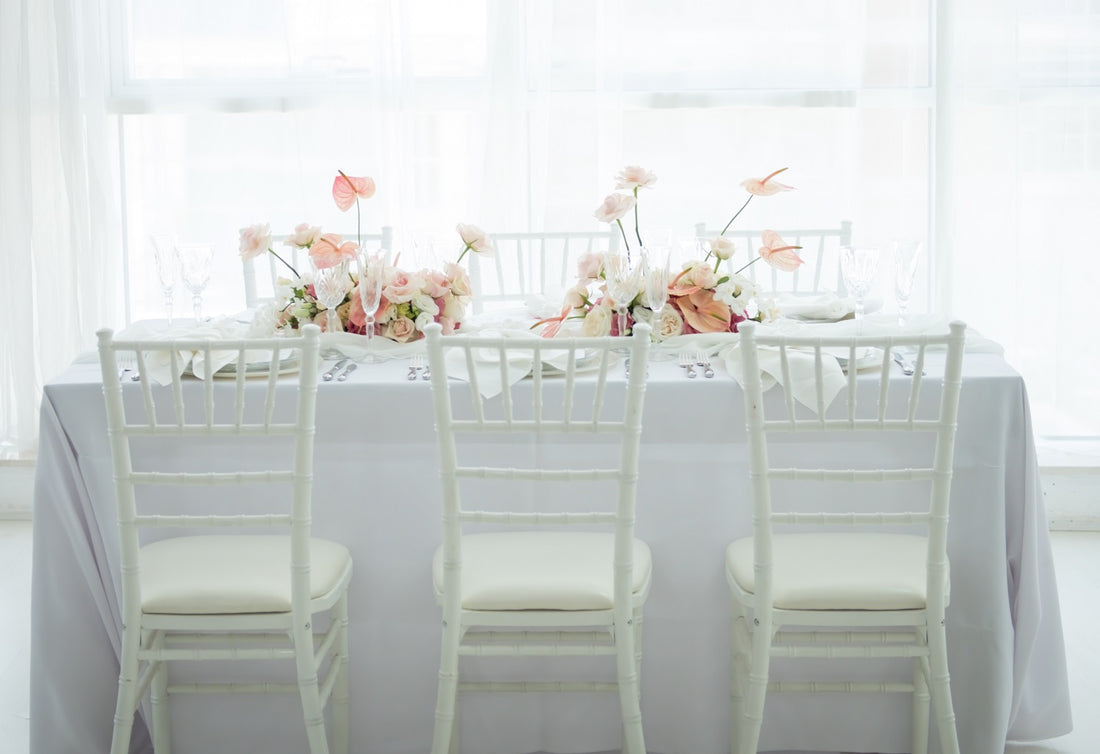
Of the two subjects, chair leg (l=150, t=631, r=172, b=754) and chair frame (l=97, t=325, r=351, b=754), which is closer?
chair frame (l=97, t=325, r=351, b=754)

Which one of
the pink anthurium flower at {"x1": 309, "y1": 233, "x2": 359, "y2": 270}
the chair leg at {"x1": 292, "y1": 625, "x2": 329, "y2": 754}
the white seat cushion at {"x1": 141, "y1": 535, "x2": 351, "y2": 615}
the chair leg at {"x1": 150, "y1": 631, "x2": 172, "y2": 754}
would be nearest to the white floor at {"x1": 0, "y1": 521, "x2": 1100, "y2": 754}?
the chair leg at {"x1": 150, "y1": 631, "x2": 172, "y2": 754}

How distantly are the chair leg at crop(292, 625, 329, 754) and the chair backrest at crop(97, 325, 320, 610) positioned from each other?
55 millimetres

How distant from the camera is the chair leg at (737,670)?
2.00 m

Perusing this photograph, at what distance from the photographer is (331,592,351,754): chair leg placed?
2027 mm

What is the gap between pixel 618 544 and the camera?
5.86 ft

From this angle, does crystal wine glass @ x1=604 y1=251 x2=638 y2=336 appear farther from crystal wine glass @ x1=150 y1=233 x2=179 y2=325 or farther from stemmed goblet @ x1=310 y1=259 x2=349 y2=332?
crystal wine glass @ x1=150 y1=233 x2=179 y2=325

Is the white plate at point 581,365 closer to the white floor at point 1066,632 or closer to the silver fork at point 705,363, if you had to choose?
the silver fork at point 705,363

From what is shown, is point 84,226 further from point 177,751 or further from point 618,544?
point 618,544

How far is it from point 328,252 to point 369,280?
0.30ft

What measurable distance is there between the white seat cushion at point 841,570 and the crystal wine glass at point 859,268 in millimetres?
479

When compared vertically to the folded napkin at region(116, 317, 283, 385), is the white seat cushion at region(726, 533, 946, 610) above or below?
below

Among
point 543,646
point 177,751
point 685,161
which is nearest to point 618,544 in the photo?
point 543,646

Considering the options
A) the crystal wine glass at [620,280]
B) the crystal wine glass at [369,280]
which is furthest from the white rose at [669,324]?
the crystal wine glass at [369,280]

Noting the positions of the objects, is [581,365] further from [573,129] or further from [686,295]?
[573,129]
